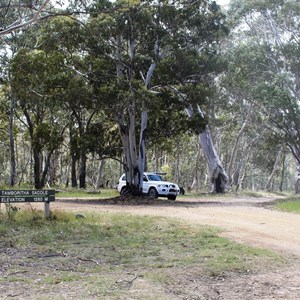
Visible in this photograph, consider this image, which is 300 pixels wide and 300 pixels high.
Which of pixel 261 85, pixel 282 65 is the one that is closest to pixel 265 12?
pixel 282 65

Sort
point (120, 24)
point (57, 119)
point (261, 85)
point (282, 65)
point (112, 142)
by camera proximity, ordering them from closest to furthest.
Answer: point (120, 24) < point (112, 142) < point (261, 85) < point (282, 65) < point (57, 119)

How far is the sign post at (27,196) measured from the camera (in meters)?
12.1

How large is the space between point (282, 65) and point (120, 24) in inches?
700

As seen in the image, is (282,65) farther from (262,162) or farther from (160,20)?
(262,162)

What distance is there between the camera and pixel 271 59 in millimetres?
35812

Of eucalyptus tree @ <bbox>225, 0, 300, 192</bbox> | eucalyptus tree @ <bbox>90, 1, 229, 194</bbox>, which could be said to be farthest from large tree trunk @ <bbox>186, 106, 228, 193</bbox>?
eucalyptus tree @ <bbox>90, 1, 229, 194</bbox>

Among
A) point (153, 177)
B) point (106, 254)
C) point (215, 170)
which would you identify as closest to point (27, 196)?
point (106, 254)

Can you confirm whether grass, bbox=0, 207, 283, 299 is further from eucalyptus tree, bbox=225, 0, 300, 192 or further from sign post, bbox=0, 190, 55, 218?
eucalyptus tree, bbox=225, 0, 300, 192

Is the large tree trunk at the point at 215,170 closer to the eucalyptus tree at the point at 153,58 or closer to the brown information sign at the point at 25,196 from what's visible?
the eucalyptus tree at the point at 153,58

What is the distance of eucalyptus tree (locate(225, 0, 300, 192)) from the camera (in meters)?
33.1

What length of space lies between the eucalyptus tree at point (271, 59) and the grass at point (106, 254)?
21909 mm

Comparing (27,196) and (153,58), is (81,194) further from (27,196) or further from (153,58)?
(27,196)

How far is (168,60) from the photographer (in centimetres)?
2358

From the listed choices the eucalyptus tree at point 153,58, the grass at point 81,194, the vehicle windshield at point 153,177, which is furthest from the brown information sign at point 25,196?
the grass at point 81,194
